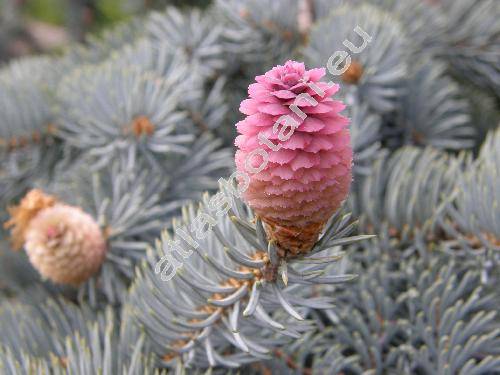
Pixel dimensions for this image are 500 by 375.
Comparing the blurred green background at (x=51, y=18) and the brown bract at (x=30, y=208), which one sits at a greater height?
the blurred green background at (x=51, y=18)

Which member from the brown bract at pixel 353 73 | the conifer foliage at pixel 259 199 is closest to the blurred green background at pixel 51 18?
the conifer foliage at pixel 259 199

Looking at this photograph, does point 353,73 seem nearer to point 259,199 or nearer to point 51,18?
point 259,199

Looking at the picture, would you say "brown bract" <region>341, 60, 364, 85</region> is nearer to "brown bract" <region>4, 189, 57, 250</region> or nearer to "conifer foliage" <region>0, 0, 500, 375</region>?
"conifer foliage" <region>0, 0, 500, 375</region>

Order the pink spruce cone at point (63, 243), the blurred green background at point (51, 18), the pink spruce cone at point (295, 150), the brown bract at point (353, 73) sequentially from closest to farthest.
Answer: the pink spruce cone at point (295, 150) → the pink spruce cone at point (63, 243) → the brown bract at point (353, 73) → the blurred green background at point (51, 18)

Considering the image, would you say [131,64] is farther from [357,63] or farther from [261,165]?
[261,165]

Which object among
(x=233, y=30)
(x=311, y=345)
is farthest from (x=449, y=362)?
(x=233, y=30)

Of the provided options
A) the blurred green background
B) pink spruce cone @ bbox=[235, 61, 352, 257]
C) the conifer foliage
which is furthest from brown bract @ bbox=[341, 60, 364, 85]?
the blurred green background

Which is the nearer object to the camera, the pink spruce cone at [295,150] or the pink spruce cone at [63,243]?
the pink spruce cone at [295,150]

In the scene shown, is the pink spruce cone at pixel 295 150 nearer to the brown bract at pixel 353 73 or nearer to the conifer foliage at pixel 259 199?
the conifer foliage at pixel 259 199

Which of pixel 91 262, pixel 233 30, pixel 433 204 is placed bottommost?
pixel 433 204
